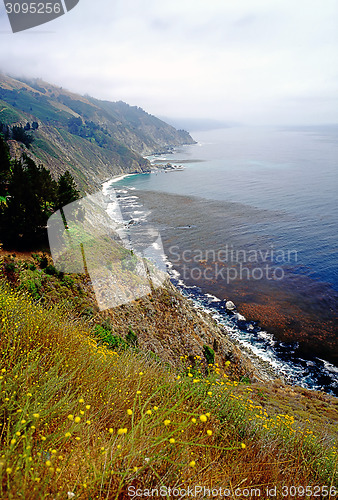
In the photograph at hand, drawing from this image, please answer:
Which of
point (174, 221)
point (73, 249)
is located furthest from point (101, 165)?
point (73, 249)

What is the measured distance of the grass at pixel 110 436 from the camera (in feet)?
7.33

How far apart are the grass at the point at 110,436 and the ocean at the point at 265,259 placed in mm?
20519

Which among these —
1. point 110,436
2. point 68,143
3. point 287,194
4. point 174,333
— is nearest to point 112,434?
point 110,436

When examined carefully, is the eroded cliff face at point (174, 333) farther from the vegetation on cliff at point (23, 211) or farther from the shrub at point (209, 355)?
the vegetation on cliff at point (23, 211)

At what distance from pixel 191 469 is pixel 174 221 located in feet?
187

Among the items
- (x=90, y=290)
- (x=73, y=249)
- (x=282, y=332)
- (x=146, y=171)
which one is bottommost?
(x=282, y=332)

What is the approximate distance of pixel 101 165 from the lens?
117 metres

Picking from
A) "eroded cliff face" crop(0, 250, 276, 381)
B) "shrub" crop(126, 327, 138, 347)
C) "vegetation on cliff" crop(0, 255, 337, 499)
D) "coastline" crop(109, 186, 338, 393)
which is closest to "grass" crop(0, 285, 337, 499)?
"vegetation on cliff" crop(0, 255, 337, 499)

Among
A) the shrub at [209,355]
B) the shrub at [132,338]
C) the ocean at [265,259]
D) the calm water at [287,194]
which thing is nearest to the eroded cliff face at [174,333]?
the shrub at [209,355]

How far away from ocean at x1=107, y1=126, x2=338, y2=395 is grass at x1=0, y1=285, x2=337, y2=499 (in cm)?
2052

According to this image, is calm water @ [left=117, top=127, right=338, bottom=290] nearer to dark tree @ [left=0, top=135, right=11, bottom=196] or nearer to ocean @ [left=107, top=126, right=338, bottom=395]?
ocean @ [left=107, top=126, right=338, bottom=395]

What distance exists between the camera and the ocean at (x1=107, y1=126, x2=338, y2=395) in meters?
24.6

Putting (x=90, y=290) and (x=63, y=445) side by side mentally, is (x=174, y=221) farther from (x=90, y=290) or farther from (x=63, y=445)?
(x=63, y=445)

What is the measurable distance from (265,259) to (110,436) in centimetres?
4033
